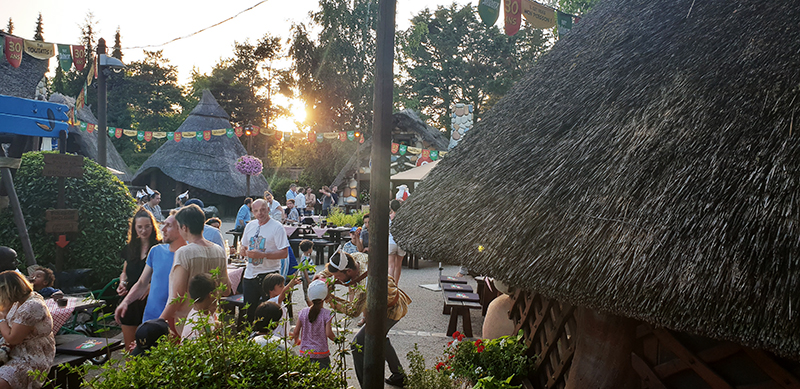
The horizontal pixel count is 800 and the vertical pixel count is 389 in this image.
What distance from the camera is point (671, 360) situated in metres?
3.05

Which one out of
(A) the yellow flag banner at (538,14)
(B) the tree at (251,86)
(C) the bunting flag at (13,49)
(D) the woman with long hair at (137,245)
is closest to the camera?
(D) the woman with long hair at (137,245)

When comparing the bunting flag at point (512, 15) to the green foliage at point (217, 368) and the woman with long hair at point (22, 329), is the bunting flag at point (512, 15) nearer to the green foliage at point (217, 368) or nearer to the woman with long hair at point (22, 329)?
the green foliage at point (217, 368)

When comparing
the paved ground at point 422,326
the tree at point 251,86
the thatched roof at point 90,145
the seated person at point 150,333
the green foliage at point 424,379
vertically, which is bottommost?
the paved ground at point 422,326

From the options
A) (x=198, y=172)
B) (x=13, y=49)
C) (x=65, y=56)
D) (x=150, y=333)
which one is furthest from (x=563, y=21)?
(x=198, y=172)

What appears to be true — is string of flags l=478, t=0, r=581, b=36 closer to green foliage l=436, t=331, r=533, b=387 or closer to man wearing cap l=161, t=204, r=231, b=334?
green foliage l=436, t=331, r=533, b=387

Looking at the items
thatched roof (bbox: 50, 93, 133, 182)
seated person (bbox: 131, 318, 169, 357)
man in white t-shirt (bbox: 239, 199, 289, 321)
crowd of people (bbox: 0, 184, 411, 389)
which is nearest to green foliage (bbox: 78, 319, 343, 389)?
crowd of people (bbox: 0, 184, 411, 389)

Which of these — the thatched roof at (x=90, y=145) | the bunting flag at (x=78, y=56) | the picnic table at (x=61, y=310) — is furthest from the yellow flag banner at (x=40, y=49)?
the thatched roof at (x=90, y=145)

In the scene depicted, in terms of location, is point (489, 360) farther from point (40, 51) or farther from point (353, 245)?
point (40, 51)

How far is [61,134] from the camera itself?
6.11 meters

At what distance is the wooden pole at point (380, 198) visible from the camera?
3203mm

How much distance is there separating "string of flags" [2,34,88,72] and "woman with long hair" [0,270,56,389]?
7687 mm

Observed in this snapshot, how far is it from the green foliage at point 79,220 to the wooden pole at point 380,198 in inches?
197

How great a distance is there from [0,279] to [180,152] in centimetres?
2201

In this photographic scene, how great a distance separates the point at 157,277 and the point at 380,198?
2.24 meters
